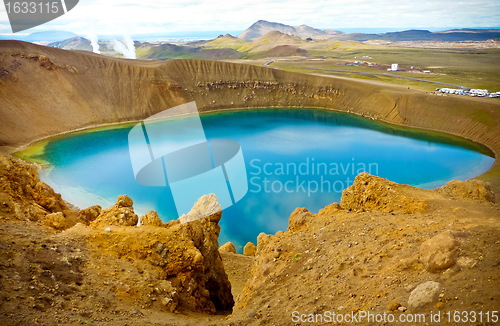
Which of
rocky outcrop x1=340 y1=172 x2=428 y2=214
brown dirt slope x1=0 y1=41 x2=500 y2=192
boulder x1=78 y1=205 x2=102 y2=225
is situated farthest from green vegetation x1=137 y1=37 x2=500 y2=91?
boulder x1=78 y1=205 x2=102 y2=225

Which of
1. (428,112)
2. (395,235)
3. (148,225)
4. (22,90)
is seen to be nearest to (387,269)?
(395,235)

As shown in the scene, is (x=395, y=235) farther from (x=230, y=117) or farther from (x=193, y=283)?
(x=230, y=117)

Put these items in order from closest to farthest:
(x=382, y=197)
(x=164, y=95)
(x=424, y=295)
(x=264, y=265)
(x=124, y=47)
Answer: (x=424, y=295), (x=264, y=265), (x=382, y=197), (x=164, y=95), (x=124, y=47)

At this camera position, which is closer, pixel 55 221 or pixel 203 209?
pixel 55 221

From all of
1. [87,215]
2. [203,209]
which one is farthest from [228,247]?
[87,215]

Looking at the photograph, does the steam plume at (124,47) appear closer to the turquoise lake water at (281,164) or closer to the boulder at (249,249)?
the turquoise lake water at (281,164)

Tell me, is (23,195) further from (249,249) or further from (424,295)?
(424,295)

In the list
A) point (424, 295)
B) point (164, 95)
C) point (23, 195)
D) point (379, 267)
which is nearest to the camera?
point (424, 295)

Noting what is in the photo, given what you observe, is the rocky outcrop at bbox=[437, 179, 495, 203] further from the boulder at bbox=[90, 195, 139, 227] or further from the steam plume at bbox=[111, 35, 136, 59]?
the steam plume at bbox=[111, 35, 136, 59]
